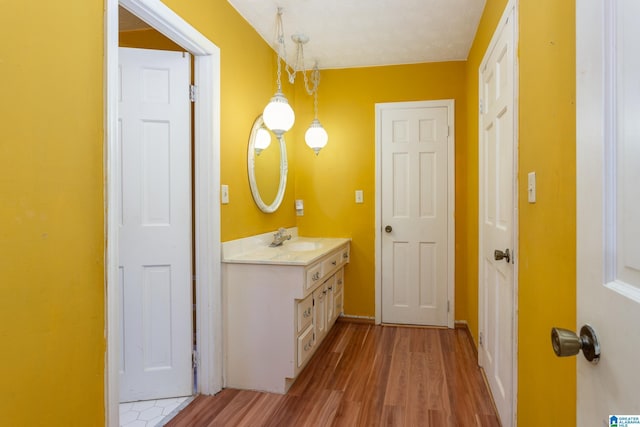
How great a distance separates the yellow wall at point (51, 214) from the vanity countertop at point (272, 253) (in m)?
0.97

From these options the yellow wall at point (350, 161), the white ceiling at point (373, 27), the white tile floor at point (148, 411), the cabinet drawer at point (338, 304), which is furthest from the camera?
the yellow wall at point (350, 161)

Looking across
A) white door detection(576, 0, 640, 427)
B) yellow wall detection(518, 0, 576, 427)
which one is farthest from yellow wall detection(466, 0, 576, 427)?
white door detection(576, 0, 640, 427)

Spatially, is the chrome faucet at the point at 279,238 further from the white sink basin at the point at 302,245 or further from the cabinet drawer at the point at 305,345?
the cabinet drawer at the point at 305,345

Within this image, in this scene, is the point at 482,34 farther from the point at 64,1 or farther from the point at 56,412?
the point at 56,412

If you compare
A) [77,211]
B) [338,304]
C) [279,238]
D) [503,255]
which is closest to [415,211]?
[338,304]

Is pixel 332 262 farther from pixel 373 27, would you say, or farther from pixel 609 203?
pixel 609 203

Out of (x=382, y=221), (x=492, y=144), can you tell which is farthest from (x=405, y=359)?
(x=492, y=144)

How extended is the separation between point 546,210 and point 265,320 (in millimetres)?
1638

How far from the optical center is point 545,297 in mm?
1297

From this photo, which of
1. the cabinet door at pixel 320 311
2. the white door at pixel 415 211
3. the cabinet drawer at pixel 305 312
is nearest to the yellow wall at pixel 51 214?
the cabinet drawer at pixel 305 312

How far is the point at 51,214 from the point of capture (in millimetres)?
1215

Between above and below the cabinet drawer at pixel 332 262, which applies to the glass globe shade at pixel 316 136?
above

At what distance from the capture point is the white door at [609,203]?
511 mm

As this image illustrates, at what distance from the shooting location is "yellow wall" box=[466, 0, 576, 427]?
42.4 inches
